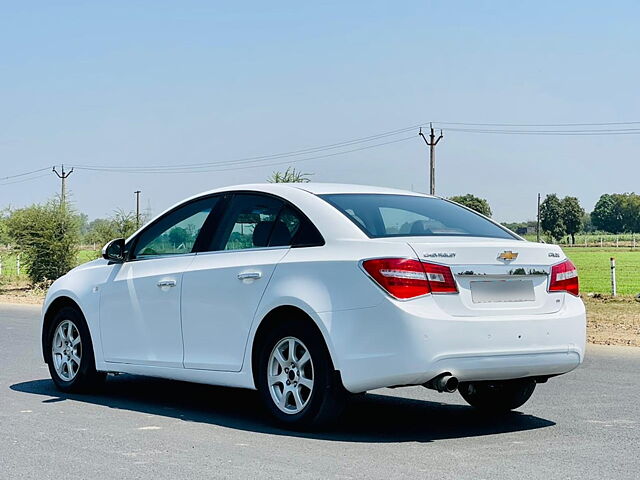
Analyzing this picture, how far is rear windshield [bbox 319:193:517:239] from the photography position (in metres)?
7.39

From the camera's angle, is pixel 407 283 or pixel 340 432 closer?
pixel 407 283

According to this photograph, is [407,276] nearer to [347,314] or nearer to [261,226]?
[347,314]

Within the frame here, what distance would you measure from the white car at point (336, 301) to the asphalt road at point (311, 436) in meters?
0.33

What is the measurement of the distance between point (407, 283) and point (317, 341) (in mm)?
752

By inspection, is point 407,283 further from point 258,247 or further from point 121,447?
point 121,447

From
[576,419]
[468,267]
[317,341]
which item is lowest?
[576,419]

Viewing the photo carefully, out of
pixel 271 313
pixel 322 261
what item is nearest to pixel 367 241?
pixel 322 261

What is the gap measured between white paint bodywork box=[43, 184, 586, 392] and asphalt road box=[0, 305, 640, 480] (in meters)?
0.43

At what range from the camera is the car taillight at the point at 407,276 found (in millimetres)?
6773

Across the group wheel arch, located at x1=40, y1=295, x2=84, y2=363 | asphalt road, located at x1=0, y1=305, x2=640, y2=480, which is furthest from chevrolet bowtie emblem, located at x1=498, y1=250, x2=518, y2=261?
wheel arch, located at x1=40, y1=295, x2=84, y2=363

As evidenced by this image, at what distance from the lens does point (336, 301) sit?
6.97 metres

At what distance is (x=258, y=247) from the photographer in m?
7.79

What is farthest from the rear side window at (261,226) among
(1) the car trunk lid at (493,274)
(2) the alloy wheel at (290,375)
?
(1) the car trunk lid at (493,274)

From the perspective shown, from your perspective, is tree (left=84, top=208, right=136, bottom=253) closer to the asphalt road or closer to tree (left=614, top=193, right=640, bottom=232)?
the asphalt road
